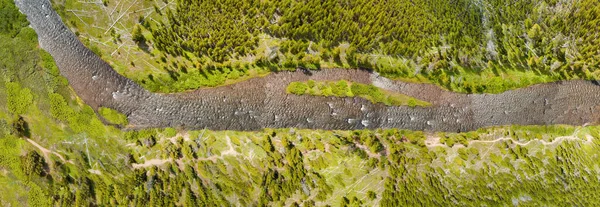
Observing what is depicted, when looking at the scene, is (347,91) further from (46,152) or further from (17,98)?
(17,98)

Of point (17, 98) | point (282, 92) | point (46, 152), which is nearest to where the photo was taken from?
point (17, 98)

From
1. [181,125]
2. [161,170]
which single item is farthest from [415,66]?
[161,170]

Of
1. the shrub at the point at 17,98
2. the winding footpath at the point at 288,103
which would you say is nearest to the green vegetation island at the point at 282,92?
the shrub at the point at 17,98

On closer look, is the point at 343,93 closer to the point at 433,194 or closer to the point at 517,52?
the point at 433,194

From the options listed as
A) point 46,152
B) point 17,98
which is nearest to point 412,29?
point 46,152

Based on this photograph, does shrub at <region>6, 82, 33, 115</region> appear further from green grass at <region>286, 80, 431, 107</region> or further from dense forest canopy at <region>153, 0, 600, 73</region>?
green grass at <region>286, 80, 431, 107</region>

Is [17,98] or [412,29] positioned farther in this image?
[412,29]

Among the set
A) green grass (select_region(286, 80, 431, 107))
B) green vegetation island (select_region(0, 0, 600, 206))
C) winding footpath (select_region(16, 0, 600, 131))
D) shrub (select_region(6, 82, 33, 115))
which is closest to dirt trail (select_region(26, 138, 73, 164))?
green vegetation island (select_region(0, 0, 600, 206))

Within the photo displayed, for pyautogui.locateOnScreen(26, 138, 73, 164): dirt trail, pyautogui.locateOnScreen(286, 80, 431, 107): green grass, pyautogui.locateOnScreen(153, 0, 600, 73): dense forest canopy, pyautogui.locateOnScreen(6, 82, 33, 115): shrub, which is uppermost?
pyautogui.locateOnScreen(153, 0, 600, 73): dense forest canopy
